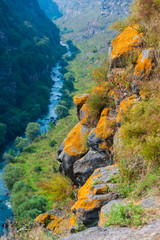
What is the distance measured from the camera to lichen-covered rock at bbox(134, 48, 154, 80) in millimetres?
6516

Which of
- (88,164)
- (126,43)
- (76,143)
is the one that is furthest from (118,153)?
(126,43)

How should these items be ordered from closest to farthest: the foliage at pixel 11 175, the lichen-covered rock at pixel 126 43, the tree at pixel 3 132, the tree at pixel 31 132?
the lichen-covered rock at pixel 126 43 < the foliage at pixel 11 175 < the tree at pixel 3 132 < the tree at pixel 31 132

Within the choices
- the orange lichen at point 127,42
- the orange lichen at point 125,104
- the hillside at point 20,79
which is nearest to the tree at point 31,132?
the hillside at point 20,79

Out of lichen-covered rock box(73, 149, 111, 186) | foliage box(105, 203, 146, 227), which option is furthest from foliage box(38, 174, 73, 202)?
foliage box(105, 203, 146, 227)

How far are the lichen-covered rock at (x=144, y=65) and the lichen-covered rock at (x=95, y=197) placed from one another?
3.36 m

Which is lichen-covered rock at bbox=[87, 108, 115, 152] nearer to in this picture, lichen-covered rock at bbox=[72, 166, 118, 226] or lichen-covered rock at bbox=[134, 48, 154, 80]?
lichen-covered rock at bbox=[72, 166, 118, 226]

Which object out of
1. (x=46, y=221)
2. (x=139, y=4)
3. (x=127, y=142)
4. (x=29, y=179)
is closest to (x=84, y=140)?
(x=127, y=142)

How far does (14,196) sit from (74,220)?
96.7ft

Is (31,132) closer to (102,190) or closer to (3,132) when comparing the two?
(3,132)

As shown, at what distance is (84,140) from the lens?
27.7 feet

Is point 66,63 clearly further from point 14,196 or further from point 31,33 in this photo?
point 14,196

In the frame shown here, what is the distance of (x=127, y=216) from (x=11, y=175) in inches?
1544

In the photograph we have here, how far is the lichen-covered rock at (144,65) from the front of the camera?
6.52m

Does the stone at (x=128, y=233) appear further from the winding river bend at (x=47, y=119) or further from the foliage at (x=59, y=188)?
the winding river bend at (x=47, y=119)
